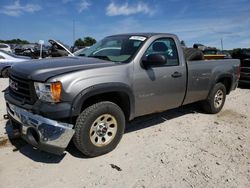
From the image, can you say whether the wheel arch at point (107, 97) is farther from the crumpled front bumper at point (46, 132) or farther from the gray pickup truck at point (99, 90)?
the crumpled front bumper at point (46, 132)

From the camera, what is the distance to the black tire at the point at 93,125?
3.85 meters

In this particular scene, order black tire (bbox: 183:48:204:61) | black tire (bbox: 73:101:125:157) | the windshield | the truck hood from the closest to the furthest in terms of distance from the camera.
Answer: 1. the truck hood
2. black tire (bbox: 73:101:125:157)
3. the windshield
4. black tire (bbox: 183:48:204:61)

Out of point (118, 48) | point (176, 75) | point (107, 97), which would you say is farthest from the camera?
point (176, 75)

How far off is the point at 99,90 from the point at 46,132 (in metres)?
0.90

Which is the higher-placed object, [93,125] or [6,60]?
[6,60]

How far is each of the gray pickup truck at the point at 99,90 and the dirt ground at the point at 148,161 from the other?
0.32 m

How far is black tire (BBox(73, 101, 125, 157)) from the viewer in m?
3.85

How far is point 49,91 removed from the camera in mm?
3584

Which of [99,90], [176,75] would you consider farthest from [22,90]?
[176,75]

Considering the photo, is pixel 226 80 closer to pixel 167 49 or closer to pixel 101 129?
pixel 167 49

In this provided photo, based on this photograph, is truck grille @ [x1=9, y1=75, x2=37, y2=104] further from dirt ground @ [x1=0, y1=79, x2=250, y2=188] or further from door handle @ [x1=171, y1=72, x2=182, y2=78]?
door handle @ [x1=171, y1=72, x2=182, y2=78]

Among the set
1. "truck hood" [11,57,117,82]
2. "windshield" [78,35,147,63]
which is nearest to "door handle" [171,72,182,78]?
"windshield" [78,35,147,63]

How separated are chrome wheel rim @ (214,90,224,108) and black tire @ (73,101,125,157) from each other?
10.5 feet

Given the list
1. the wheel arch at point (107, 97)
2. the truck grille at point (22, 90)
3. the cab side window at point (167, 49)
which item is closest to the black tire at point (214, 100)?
the cab side window at point (167, 49)
